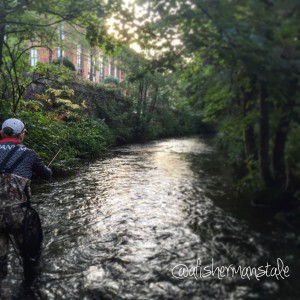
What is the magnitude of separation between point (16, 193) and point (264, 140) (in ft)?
17.1

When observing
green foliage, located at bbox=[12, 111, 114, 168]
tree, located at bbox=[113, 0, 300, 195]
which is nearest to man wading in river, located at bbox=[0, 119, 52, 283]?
tree, located at bbox=[113, 0, 300, 195]

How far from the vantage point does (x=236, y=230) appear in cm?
680

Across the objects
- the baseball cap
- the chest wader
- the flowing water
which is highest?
the baseball cap

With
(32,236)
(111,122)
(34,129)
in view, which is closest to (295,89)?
(32,236)

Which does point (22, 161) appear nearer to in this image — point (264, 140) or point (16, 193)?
point (16, 193)

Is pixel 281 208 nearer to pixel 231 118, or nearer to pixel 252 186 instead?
pixel 252 186

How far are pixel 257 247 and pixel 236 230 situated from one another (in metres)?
0.92

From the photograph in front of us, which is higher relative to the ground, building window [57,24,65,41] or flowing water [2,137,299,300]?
building window [57,24,65,41]

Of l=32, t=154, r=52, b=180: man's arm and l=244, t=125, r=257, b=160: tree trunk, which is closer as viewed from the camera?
l=32, t=154, r=52, b=180: man's arm

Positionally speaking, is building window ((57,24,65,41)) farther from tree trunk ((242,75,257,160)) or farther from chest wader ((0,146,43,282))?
chest wader ((0,146,43,282))

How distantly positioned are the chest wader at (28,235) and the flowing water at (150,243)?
→ 20cm

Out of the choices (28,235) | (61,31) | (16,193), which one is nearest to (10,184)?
(16,193)

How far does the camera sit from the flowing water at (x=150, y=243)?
4.52 meters

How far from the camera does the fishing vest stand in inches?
167
